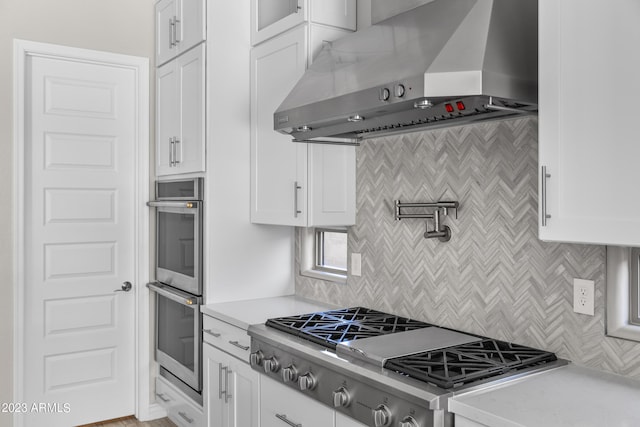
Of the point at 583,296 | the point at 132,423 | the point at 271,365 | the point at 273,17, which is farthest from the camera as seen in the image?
the point at 132,423

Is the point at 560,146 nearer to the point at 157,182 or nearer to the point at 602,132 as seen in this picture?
the point at 602,132

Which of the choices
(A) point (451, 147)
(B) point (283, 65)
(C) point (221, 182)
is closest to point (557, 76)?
(A) point (451, 147)

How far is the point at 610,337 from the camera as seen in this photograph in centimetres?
176

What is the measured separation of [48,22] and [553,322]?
3247mm

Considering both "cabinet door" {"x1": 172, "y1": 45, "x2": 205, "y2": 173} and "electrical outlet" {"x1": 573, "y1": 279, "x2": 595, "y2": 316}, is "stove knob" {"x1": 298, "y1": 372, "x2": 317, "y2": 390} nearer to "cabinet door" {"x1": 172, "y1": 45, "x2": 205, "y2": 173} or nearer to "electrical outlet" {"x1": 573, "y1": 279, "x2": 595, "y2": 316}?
"electrical outlet" {"x1": 573, "y1": 279, "x2": 595, "y2": 316}

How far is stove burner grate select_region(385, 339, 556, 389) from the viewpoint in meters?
1.62

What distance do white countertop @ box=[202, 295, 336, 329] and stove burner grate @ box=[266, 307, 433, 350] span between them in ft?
0.51

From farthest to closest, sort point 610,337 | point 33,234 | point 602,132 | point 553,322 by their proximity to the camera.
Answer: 1. point 33,234
2. point 553,322
3. point 610,337
4. point 602,132

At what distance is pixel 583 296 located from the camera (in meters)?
1.82

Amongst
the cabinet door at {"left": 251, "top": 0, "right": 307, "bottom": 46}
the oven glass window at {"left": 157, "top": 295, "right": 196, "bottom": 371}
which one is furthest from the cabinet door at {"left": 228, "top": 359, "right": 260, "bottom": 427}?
the cabinet door at {"left": 251, "top": 0, "right": 307, "bottom": 46}

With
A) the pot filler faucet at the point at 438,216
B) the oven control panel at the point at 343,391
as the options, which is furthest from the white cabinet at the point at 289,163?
the oven control panel at the point at 343,391

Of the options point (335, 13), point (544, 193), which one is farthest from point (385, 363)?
point (335, 13)

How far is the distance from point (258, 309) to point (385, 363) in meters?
1.17

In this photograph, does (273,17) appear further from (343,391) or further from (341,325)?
(343,391)
